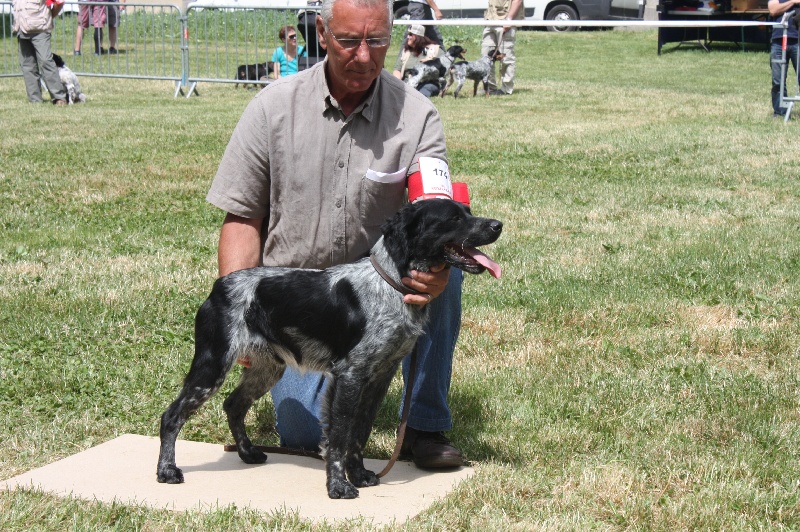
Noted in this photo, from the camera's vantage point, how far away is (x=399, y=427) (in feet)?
13.0

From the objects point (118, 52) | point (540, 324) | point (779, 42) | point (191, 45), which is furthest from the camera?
point (191, 45)

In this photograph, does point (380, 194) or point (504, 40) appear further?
point (504, 40)

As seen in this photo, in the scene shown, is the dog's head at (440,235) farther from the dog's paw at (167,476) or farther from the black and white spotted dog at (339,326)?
the dog's paw at (167,476)

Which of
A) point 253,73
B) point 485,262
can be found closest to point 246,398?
point 485,262

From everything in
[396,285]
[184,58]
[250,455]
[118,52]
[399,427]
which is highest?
[118,52]

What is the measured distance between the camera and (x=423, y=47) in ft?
59.8

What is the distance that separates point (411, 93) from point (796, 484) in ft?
7.09

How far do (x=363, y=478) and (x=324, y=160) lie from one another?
1.26m

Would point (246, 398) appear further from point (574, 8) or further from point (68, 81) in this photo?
point (574, 8)

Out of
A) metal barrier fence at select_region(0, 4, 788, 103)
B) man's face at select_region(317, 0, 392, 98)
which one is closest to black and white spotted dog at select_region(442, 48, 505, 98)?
metal barrier fence at select_region(0, 4, 788, 103)

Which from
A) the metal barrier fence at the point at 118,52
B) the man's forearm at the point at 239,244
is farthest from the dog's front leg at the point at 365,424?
the metal barrier fence at the point at 118,52

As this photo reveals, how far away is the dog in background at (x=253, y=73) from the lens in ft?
61.1

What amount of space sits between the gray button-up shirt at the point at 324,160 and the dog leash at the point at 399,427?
17.6 inches

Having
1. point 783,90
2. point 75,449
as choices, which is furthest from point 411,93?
point 783,90
